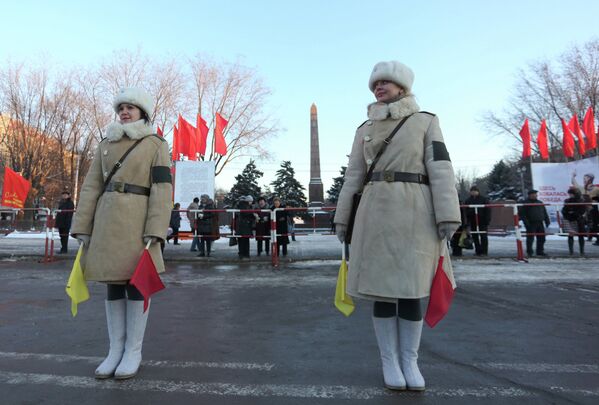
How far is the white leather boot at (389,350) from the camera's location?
239cm

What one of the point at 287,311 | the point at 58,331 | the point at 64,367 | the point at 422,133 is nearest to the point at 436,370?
the point at 422,133

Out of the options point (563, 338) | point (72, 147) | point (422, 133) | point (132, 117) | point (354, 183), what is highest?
point (72, 147)

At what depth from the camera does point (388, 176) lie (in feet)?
8.25

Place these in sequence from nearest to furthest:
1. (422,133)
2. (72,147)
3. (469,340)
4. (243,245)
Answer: (422,133), (469,340), (243,245), (72,147)

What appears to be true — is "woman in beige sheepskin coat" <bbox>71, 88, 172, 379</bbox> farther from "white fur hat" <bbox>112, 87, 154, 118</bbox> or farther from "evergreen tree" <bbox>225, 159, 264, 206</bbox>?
"evergreen tree" <bbox>225, 159, 264, 206</bbox>

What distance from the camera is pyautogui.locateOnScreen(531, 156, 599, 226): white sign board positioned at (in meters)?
16.0

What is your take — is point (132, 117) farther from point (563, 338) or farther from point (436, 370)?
point (563, 338)

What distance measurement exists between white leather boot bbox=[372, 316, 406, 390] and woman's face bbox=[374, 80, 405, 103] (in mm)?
1457

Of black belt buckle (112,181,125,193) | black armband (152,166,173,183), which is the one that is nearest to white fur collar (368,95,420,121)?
black armband (152,166,173,183)

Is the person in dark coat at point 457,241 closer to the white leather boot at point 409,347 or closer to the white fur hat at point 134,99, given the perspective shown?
the white leather boot at point 409,347

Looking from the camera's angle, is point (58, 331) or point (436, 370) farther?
point (58, 331)

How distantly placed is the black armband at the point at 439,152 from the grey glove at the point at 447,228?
406mm

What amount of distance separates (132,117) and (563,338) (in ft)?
13.3

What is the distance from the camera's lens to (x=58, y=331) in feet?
12.5
